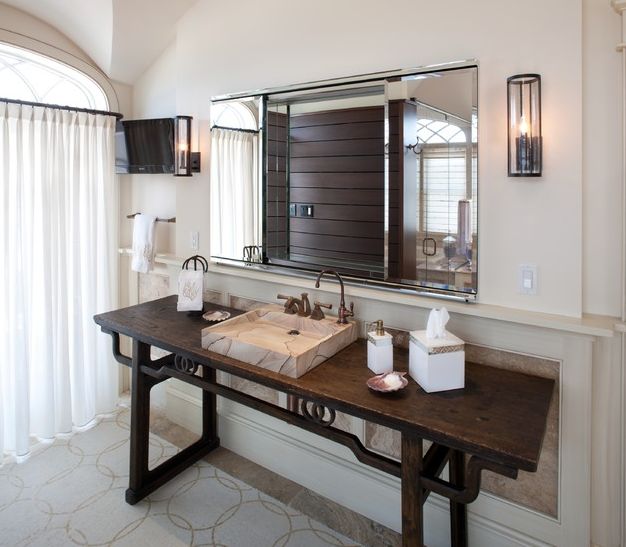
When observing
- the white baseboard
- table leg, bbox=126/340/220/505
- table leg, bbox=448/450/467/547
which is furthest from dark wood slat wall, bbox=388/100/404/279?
table leg, bbox=126/340/220/505

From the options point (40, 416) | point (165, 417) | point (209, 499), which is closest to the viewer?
point (209, 499)

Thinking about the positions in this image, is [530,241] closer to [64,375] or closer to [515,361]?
[515,361]

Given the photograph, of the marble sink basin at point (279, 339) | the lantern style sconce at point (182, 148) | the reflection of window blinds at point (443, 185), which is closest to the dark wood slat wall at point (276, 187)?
the marble sink basin at point (279, 339)

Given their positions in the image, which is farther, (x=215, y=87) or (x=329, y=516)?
(x=215, y=87)

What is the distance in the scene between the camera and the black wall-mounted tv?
259 centimetres

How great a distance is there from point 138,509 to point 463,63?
2.41 metres

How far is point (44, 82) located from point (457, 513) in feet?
10.5

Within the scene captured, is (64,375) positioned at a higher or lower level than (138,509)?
higher

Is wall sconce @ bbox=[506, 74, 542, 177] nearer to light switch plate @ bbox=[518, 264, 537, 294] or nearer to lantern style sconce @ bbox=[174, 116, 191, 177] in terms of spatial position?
light switch plate @ bbox=[518, 264, 537, 294]

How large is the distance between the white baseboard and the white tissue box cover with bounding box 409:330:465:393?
2.40ft

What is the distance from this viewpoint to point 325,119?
2043 mm

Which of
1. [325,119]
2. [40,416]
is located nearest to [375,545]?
[325,119]

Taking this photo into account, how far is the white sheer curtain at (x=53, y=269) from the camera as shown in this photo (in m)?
2.46

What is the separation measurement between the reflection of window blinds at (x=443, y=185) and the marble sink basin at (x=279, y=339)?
55 cm
